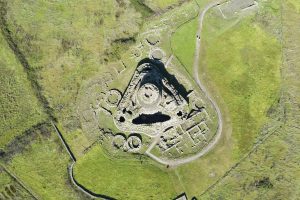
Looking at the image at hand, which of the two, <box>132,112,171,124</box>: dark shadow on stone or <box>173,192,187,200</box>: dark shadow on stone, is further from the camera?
<box>132,112,171,124</box>: dark shadow on stone

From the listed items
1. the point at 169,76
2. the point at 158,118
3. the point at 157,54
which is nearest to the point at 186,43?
the point at 157,54

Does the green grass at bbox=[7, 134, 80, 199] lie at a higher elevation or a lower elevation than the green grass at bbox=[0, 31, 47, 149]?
lower

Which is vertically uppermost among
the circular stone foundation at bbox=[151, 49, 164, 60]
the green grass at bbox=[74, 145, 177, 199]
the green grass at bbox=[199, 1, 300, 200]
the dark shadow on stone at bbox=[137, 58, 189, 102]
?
the circular stone foundation at bbox=[151, 49, 164, 60]

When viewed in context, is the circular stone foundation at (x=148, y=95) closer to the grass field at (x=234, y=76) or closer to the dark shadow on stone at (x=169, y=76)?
the dark shadow on stone at (x=169, y=76)

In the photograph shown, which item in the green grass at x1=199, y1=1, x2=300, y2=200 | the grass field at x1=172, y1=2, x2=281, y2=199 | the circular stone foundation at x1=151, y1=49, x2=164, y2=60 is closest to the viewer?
the green grass at x1=199, y1=1, x2=300, y2=200

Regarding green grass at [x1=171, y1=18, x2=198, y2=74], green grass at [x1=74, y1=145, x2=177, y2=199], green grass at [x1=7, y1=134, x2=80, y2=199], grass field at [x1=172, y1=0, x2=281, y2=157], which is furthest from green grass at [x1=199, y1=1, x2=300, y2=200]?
green grass at [x1=7, y1=134, x2=80, y2=199]

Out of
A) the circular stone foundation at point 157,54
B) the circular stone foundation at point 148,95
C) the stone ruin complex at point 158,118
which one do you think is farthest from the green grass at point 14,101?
the circular stone foundation at point 157,54

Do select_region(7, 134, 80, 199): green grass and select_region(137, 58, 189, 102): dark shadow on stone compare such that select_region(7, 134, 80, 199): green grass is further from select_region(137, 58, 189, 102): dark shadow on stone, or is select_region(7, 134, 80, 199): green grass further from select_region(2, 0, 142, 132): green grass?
select_region(137, 58, 189, 102): dark shadow on stone

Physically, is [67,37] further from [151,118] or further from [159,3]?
[151,118]
